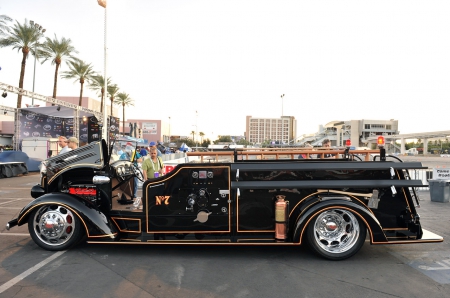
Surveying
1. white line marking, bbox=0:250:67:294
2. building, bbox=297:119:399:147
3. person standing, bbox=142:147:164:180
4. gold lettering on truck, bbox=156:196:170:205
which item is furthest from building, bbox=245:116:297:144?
white line marking, bbox=0:250:67:294

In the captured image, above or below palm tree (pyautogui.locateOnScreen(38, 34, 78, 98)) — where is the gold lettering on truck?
below

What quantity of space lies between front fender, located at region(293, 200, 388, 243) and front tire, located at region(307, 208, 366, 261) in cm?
7

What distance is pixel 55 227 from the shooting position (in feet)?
14.3

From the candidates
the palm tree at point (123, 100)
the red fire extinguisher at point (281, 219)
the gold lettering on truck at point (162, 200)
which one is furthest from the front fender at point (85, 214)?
the palm tree at point (123, 100)

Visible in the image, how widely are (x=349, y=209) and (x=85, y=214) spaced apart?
3516 millimetres

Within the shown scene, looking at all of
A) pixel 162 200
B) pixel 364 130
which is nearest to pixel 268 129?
pixel 364 130

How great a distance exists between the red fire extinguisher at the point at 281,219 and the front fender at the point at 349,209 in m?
0.14

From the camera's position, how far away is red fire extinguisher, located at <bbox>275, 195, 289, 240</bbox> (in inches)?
161

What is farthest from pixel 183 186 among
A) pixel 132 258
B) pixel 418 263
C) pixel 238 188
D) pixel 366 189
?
pixel 418 263

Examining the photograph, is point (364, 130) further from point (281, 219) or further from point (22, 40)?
point (281, 219)

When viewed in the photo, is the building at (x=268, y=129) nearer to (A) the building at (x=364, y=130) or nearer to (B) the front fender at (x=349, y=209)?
(A) the building at (x=364, y=130)

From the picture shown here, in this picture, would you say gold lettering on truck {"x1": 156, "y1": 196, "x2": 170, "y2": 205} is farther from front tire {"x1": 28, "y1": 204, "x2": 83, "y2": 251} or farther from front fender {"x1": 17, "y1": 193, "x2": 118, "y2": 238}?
front tire {"x1": 28, "y1": 204, "x2": 83, "y2": 251}

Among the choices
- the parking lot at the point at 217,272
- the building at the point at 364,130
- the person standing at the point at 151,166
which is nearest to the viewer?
the parking lot at the point at 217,272

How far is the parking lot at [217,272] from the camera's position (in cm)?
327
